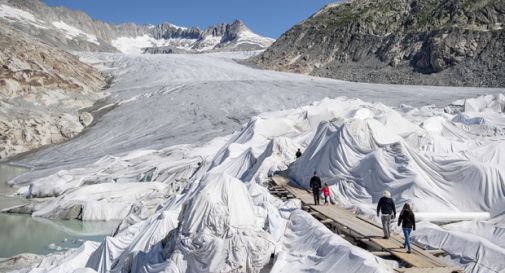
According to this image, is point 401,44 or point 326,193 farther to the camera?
point 401,44

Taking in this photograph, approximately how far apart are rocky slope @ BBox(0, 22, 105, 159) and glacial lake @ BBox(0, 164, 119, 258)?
2504cm

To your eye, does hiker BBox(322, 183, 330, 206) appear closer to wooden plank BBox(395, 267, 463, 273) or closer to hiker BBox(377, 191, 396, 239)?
hiker BBox(377, 191, 396, 239)

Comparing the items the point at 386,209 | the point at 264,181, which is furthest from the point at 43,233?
the point at 386,209

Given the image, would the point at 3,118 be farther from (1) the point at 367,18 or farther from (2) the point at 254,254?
(1) the point at 367,18

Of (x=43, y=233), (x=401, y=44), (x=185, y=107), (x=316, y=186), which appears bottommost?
(x=43, y=233)

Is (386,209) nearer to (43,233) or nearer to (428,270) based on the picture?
(428,270)

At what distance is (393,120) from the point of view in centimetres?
2845

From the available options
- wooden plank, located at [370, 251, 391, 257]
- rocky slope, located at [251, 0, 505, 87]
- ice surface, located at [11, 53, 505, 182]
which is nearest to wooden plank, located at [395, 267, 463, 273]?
wooden plank, located at [370, 251, 391, 257]

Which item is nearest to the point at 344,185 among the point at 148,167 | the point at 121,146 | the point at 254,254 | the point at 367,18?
the point at 254,254

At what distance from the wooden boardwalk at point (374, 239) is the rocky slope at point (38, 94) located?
40.5m

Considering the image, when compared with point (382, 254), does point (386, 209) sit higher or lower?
higher

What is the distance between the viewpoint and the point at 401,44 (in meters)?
79.0

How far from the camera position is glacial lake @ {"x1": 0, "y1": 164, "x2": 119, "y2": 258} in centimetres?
2345

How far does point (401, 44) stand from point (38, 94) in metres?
51.7
